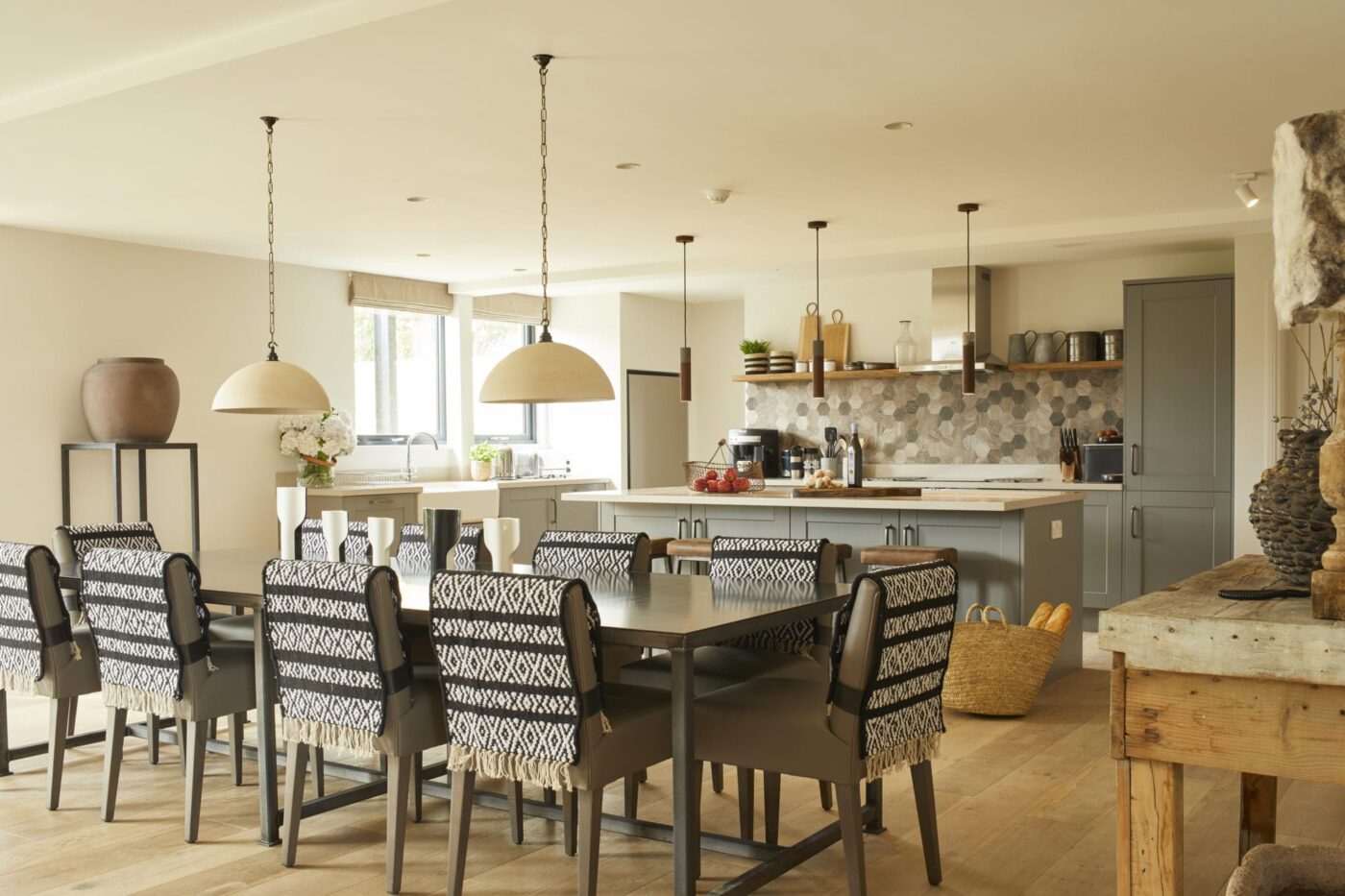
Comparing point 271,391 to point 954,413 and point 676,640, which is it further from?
point 954,413

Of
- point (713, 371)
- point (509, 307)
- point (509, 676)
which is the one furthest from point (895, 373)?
point (509, 676)

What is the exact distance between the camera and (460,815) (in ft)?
9.29

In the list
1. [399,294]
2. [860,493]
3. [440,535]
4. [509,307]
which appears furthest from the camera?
[509,307]

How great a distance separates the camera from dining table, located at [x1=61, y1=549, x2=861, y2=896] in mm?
2676

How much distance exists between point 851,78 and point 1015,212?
9.16ft

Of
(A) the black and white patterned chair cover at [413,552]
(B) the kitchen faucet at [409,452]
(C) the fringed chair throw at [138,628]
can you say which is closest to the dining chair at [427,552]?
(A) the black and white patterned chair cover at [413,552]

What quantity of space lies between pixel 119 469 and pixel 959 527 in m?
4.50

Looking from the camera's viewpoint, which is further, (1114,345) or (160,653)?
(1114,345)

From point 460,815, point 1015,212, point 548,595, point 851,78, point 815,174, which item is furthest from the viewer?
point 1015,212

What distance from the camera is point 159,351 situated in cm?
704

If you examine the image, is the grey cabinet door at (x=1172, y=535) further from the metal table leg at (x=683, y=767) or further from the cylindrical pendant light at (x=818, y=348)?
the metal table leg at (x=683, y=767)

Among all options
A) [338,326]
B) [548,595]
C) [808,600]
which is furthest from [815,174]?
[338,326]

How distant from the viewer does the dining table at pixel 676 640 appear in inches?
105

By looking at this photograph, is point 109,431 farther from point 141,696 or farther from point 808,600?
point 808,600
